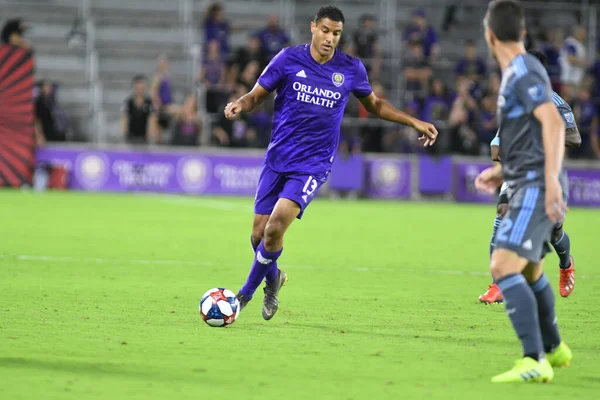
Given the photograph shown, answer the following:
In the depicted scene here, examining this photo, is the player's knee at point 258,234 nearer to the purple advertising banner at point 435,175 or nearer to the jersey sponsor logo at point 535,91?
the jersey sponsor logo at point 535,91

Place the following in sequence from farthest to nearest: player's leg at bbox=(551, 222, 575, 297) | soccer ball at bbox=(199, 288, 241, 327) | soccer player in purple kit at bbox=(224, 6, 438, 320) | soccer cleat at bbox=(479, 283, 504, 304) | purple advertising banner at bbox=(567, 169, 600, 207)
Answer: purple advertising banner at bbox=(567, 169, 600, 207), player's leg at bbox=(551, 222, 575, 297), soccer cleat at bbox=(479, 283, 504, 304), soccer player in purple kit at bbox=(224, 6, 438, 320), soccer ball at bbox=(199, 288, 241, 327)

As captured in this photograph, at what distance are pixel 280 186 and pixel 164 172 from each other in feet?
53.9

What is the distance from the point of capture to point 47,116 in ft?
77.3

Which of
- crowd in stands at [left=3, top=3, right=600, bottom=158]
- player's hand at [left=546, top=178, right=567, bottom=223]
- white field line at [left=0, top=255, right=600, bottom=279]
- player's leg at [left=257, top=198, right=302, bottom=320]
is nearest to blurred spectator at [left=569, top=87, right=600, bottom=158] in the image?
→ crowd in stands at [left=3, top=3, right=600, bottom=158]

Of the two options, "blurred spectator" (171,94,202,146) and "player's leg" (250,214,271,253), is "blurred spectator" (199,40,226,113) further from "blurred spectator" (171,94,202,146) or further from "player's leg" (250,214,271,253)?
"player's leg" (250,214,271,253)

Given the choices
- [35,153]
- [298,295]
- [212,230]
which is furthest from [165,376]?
[35,153]

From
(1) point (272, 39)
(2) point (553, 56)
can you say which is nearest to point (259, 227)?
(1) point (272, 39)

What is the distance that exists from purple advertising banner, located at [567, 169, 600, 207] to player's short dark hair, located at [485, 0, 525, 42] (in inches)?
765

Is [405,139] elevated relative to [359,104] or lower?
lower

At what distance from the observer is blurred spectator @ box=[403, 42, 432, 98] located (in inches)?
1001

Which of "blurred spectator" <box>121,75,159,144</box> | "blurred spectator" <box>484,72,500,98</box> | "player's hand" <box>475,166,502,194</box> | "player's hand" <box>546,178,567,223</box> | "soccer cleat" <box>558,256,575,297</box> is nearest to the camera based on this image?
"player's hand" <box>546,178,567,223</box>

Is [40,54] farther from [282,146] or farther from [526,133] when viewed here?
[526,133]

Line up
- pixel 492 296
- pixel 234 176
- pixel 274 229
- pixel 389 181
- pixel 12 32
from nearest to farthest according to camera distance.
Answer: pixel 274 229
pixel 492 296
pixel 12 32
pixel 234 176
pixel 389 181

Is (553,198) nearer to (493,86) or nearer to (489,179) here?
(489,179)
